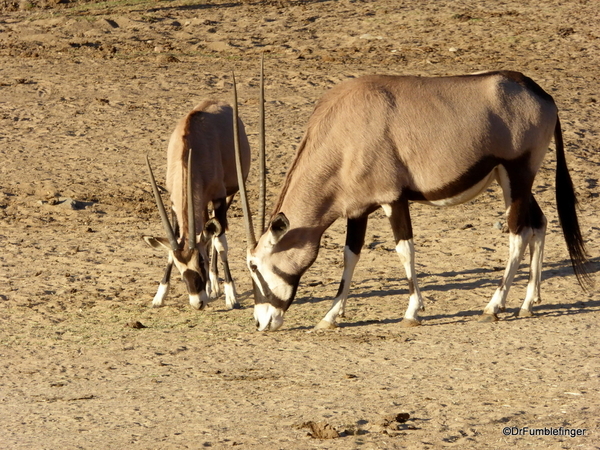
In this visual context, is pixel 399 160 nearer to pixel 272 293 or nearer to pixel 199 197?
pixel 272 293

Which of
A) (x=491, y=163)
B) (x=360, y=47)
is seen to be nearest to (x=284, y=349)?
(x=491, y=163)

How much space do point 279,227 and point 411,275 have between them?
4.27 feet

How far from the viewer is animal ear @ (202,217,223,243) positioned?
8.68m

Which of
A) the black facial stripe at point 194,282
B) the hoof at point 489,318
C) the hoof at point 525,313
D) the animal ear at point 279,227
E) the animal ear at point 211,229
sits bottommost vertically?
the hoof at point 525,313

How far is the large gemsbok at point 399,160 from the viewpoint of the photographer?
8.21 m

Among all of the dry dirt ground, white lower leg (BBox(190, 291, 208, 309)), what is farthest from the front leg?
white lower leg (BBox(190, 291, 208, 309))

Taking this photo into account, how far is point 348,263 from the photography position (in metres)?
8.72

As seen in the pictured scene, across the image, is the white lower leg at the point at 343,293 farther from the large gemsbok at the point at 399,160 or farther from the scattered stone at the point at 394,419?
the scattered stone at the point at 394,419

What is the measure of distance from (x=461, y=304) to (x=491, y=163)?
1.49 metres

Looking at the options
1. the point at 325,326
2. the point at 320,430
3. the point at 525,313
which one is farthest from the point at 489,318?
the point at 320,430

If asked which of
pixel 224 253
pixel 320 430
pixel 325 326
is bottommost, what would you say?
pixel 325 326

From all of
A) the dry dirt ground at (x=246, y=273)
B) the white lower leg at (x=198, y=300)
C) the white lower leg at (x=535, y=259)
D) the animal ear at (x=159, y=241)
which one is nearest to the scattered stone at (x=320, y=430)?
the dry dirt ground at (x=246, y=273)

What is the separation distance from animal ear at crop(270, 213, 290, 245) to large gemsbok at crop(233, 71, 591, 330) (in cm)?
15

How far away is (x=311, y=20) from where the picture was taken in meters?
20.5
